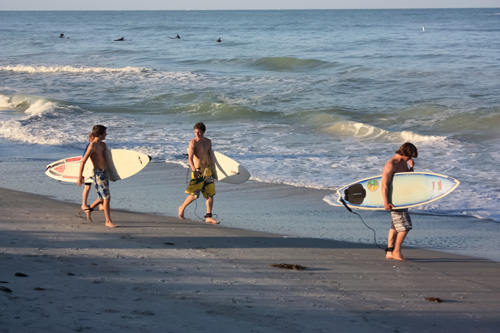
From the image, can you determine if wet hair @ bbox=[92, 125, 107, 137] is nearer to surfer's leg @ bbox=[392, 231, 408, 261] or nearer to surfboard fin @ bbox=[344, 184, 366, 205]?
surfboard fin @ bbox=[344, 184, 366, 205]

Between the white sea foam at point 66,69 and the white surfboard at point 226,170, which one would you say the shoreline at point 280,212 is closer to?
the white surfboard at point 226,170

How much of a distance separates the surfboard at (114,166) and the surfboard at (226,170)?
3.02 ft

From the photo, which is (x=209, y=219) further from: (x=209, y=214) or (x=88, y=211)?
(x=88, y=211)

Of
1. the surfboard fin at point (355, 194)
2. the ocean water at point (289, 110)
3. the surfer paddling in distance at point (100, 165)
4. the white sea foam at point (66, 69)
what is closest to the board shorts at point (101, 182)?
the surfer paddling in distance at point (100, 165)

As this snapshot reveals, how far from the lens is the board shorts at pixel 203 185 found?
26.5 ft

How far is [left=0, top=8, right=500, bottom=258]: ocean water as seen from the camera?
12234 millimetres

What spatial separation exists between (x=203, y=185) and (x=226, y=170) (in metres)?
0.51

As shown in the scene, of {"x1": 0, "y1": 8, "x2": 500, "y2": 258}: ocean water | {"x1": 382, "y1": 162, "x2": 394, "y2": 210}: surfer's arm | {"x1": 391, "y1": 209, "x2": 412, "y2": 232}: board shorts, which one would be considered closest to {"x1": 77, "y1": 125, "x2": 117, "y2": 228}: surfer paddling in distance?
{"x1": 0, "y1": 8, "x2": 500, "y2": 258}: ocean water

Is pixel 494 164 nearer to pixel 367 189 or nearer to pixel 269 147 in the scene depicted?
pixel 269 147

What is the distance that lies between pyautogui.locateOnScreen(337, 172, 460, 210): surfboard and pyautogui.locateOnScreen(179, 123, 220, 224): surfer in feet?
5.83

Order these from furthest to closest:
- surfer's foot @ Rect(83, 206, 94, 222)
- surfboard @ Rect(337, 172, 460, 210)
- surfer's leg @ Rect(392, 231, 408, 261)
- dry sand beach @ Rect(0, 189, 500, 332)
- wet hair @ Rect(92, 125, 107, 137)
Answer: surfer's foot @ Rect(83, 206, 94, 222), wet hair @ Rect(92, 125, 107, 137), surfboard @ Rect(337, 172, 460, 210), surfer's leg @ Rect(392, 231, 408, 261), dry sand beach @ Rect(0, 189, 500, 332)

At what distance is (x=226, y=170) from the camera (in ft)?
27.9

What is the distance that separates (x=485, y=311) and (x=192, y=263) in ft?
8.79

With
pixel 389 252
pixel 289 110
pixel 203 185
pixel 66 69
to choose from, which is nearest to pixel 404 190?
pixel 389 252
